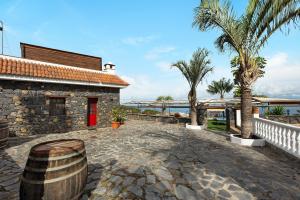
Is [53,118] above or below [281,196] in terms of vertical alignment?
above

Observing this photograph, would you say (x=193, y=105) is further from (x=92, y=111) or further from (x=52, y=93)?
(x=52, y=93)

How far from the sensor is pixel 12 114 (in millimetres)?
9125

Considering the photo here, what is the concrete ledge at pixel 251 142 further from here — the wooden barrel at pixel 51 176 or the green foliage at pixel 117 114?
the green foliage at pixel 117 114

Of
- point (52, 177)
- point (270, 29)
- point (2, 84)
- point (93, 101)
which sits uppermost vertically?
point (270, 29)

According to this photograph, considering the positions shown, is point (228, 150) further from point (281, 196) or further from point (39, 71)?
point (39, 71)

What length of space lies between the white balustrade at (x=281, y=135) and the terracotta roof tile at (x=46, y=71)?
1028 centimetres

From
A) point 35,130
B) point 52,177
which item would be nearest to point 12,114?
point 35,130

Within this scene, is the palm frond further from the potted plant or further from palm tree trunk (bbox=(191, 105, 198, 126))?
the potted plant

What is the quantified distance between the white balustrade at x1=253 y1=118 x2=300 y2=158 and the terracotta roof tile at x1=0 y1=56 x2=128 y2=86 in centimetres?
1028

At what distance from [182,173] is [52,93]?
31.2 ft

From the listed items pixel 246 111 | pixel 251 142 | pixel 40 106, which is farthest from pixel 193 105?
pixel 40 106

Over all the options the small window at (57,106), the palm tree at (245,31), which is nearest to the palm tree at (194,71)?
the palm tree at (245,31)

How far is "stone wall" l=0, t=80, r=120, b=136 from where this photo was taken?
9.07 m

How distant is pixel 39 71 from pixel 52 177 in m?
9.59
